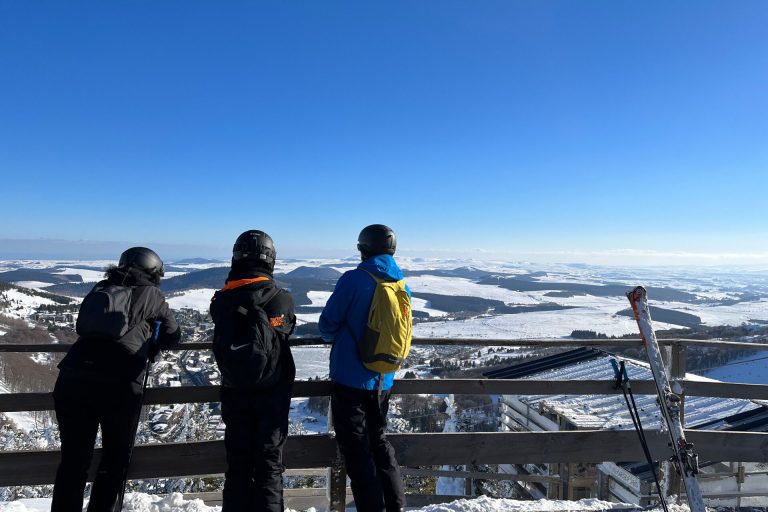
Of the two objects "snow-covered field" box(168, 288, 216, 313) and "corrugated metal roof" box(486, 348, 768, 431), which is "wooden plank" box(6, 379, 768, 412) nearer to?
"corrugated metal roof" box(486, 348, 768, 431)

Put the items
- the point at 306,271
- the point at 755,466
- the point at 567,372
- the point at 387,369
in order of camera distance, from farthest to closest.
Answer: the point at 306,271 → the point at 567,372 → the point at 755,466 → the point at 387,369

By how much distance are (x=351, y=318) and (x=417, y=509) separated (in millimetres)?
1907

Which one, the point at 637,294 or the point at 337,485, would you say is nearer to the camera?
the point at 337,485

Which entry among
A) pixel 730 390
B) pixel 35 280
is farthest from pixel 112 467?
pixel 35 280

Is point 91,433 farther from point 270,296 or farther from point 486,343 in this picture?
point 486,343

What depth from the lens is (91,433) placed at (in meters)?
3.09

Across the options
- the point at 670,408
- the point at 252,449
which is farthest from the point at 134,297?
the point at 670,408

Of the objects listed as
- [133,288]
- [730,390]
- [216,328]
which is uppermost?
[133,288]

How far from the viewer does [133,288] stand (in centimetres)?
318

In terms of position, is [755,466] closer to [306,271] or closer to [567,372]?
[567,372]

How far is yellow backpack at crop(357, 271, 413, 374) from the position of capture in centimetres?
315

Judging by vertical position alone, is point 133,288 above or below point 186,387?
above

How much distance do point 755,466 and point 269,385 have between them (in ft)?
31.2

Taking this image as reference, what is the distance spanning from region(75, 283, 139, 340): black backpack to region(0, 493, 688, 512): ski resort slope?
1.74 metres
